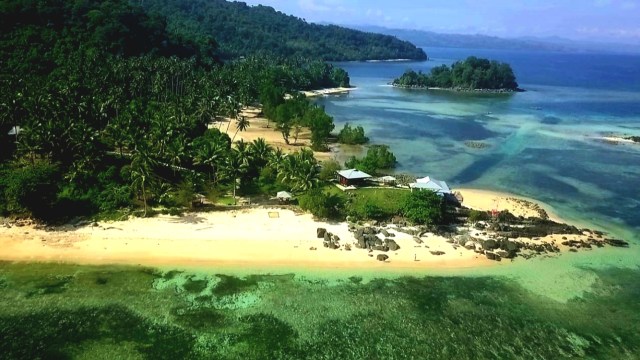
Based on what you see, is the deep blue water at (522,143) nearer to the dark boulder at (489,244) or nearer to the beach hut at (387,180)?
the beach hut at (387,180)

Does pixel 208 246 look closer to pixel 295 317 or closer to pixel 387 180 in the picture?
pixel 295 317

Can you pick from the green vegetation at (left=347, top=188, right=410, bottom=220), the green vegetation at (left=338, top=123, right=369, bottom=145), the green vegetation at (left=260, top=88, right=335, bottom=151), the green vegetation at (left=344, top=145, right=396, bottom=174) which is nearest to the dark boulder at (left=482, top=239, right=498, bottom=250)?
the green vegetation at (left=347, top=188, right=410, bottom=220)

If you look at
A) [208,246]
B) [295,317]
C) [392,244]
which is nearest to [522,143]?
[392,244]

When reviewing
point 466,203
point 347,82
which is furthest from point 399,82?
point 466,203

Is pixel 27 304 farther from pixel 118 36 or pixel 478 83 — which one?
pixel 478 83

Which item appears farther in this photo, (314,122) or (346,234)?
(314,122)

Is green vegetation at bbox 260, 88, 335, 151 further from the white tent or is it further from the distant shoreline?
the distant shoreline

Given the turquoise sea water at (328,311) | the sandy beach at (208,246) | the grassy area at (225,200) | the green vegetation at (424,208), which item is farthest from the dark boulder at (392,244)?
the grassy area at (225,200)
